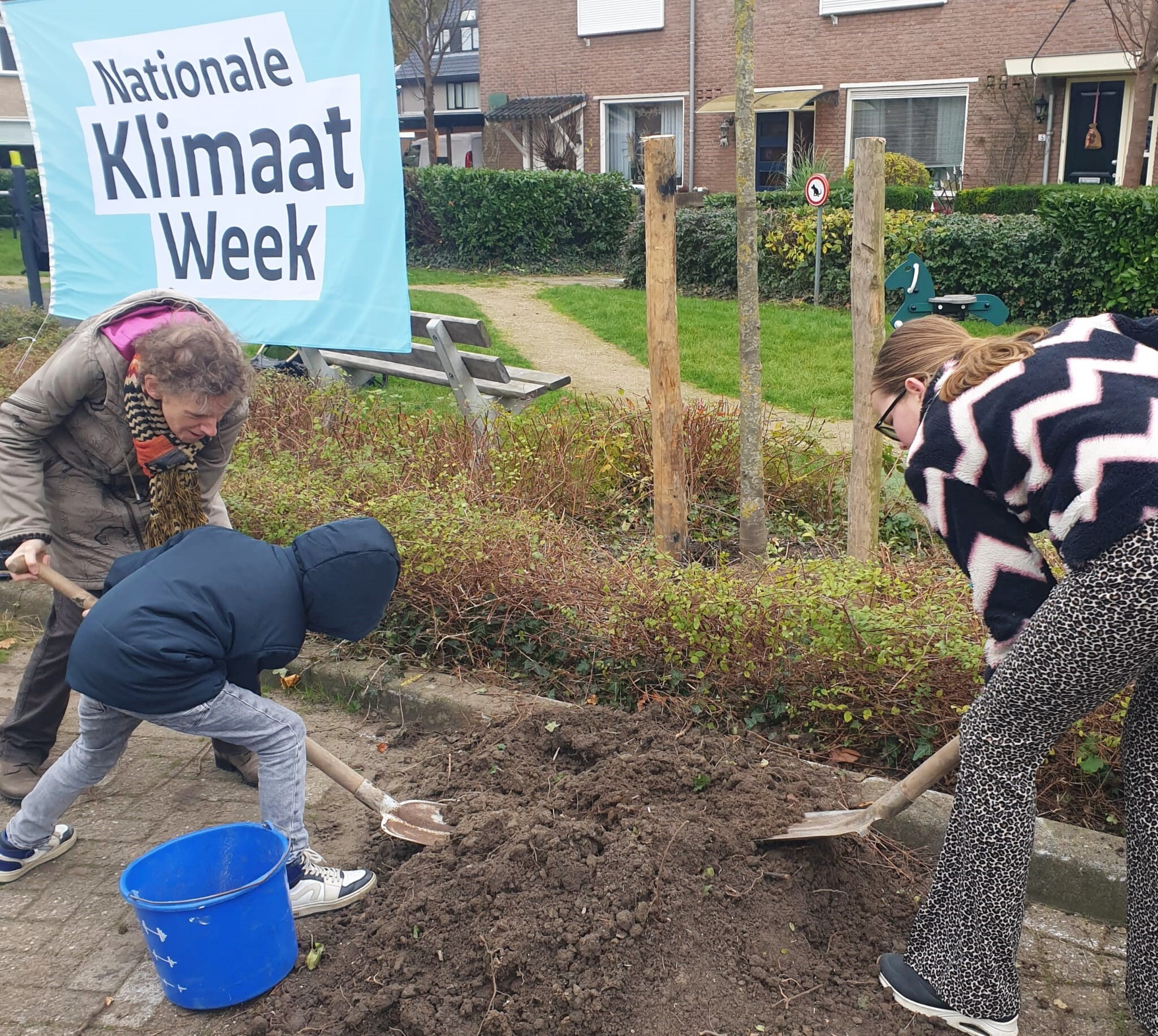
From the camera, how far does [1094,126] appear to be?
17922 mm

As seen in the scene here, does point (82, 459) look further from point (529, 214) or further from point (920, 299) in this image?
point (529, 214)

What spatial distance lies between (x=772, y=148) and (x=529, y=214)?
7.60 m

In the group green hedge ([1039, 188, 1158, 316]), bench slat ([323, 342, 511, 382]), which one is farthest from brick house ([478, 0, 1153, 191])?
bench slat ([323, 342, 511, 382])

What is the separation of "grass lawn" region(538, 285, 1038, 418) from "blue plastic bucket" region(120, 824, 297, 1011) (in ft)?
13.9

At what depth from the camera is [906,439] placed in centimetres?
229

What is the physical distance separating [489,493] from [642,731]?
1.60 m

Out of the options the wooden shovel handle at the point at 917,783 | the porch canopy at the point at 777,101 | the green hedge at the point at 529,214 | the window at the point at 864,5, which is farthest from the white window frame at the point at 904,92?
the wooden shovel handle at the point at 917,783

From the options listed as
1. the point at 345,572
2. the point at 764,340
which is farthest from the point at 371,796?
the point at 764,340

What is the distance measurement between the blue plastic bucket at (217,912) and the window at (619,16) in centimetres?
2189

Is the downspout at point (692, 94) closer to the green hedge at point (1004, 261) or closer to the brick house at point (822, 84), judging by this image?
the brick house at point (822, 84)

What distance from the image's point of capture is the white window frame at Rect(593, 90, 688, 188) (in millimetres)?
21938

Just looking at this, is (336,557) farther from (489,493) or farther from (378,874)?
(489,493)

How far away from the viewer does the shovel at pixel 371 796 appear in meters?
2.74

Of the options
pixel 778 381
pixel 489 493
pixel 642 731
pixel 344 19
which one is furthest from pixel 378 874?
pixel 778 381
